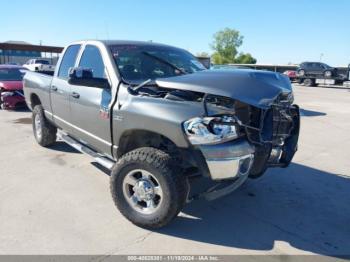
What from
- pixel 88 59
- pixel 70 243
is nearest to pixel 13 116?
pixel 88 59

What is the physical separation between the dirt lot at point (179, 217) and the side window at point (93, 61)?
60.5 inches

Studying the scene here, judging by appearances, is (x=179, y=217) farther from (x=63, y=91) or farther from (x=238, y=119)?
(x=63, y=91)

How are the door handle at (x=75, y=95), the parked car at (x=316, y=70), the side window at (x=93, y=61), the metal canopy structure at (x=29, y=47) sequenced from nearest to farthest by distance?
the side window at (x=93, y=61) < the door handle at (x=75, y=95) < the parked car at (x=316, y=70) < the metal canopy structure at (x=29, y=47)

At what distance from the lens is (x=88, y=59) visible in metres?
4.67

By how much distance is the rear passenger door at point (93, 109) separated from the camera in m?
4.05

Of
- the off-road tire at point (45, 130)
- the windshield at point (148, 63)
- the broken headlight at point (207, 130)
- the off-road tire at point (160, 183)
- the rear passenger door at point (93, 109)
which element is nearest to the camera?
the broken headlight at point (207, 130)

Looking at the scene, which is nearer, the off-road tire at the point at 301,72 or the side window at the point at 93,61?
the side window at the point at 93,61

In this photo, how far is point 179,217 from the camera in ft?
12.8

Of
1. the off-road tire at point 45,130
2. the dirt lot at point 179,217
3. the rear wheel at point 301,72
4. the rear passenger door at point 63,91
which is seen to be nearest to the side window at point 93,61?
the rear passenger door at point 63,91

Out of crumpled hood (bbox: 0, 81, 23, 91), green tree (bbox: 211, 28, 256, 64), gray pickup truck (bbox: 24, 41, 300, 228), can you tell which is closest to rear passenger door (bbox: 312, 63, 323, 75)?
crumpled hood (bbox: 0, 81, 23, 91)

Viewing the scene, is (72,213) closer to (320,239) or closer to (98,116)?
(98,116)

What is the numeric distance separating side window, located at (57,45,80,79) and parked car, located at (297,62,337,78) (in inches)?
1096

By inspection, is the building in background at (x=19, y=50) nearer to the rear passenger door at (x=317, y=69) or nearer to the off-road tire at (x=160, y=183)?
the rear passenger door at (x=317, y=69)

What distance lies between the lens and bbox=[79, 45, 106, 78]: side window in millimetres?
4307
